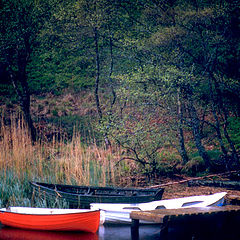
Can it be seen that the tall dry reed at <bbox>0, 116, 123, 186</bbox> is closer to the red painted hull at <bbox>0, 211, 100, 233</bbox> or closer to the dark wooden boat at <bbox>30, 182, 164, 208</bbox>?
the dark wooden boat at <bbox>30, 182, 164, 208</bbox>

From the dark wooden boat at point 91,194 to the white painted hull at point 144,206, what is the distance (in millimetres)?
273

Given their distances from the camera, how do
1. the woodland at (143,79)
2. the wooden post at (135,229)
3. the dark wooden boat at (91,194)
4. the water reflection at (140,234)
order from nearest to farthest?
1. the wooden post at (135,229)
2. the water reflection at (140,234)
3. the dark wooden boat at (91,194)
4. the woodland at (143,79)

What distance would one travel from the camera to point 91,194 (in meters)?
9.00

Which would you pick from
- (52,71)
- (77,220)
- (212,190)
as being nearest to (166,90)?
(212,190)

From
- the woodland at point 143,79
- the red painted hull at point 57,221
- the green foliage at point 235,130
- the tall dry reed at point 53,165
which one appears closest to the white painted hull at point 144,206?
the red painted hull at point 57,221

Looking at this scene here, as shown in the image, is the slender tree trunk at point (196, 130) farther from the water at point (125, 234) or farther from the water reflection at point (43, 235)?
the water reflection at point (43, 235)

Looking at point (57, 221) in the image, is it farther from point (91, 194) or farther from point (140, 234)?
point (140, 234)

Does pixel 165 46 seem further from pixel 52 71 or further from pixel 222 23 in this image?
pixel 52 71

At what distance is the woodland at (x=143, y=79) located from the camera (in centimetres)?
1119


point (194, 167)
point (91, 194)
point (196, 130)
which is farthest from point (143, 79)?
point (91, 194)

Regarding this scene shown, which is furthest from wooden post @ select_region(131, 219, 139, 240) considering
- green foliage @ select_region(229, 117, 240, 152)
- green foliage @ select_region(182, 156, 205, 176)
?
green foliage @ select_region(229, 117, 240, 152)

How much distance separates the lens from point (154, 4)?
12.3 m

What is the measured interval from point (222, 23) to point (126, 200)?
6949 mm

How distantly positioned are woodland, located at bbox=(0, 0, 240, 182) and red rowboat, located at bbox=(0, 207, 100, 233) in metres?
1.91
